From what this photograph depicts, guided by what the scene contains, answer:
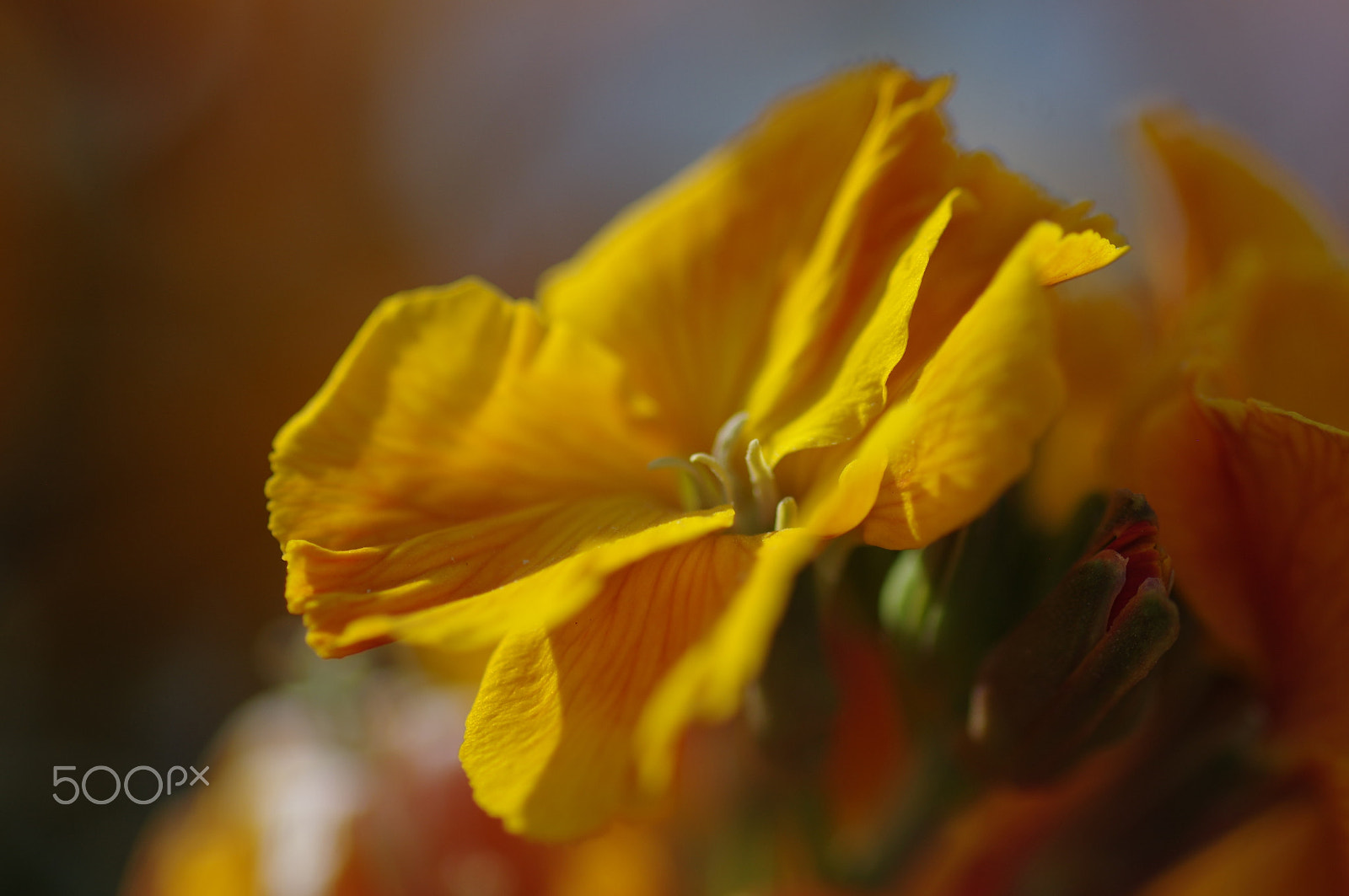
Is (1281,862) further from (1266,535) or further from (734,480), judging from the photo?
(734,480)

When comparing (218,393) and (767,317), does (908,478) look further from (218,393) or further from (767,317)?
(218,393)

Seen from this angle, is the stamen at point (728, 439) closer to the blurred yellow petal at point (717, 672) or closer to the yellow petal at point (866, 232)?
the yellow petal at point (866, 232)

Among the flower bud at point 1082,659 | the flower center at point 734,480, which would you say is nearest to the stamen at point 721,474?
the flower center at point 734,480

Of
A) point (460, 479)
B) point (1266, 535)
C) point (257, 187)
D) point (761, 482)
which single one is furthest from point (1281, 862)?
point (257, 187)

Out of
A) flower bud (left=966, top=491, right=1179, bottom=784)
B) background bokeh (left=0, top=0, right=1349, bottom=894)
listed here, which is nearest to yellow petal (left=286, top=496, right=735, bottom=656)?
flower bud (left=966, top=491, right=1179, bottom=784)

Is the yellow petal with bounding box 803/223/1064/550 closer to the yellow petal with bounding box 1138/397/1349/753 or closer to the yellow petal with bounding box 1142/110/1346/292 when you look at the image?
the yellow petal with bounding box 1138/397/1349/753

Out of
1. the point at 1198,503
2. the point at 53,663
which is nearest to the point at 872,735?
the point at 1198,503
